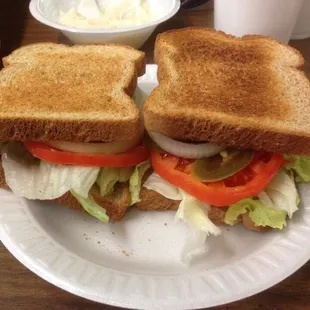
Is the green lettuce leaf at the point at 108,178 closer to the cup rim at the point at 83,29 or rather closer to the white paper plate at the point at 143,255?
the white paper plate at the point at 143,255

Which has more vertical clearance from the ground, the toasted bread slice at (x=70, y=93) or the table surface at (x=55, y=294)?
the toasted bread slice at (x=70, y=93)

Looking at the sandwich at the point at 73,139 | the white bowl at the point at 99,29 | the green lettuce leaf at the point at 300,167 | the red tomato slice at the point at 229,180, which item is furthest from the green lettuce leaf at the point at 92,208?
the white bowl at the point at 99,29

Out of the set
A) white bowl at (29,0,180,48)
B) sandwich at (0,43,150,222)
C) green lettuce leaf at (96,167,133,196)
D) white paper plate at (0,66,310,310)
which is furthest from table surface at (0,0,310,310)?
white bowl at (29,0,180,48)

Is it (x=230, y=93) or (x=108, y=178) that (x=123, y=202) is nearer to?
(x=108, y=178)

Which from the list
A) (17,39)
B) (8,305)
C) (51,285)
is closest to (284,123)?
(51,285)

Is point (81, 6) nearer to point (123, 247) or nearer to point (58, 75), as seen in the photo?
point (58, 75)

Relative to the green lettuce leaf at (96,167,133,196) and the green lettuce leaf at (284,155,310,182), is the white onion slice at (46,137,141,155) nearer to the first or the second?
the green lettuce leaf at (96,167,133,196)
